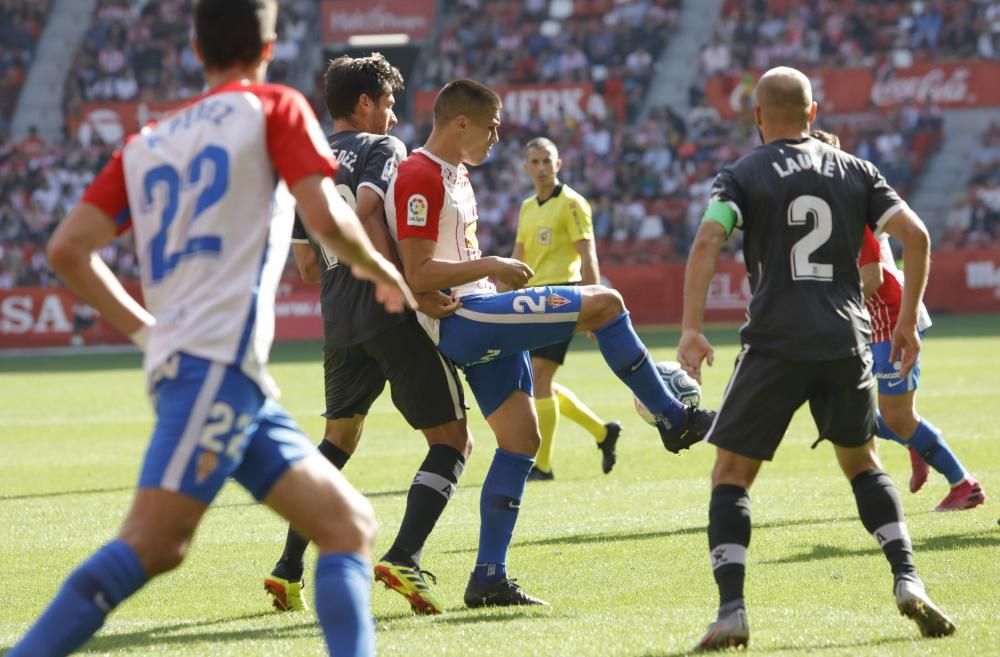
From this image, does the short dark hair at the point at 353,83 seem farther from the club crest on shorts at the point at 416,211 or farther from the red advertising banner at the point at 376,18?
the red advertising banner at the point at 376,18

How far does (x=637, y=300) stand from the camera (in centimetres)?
2936

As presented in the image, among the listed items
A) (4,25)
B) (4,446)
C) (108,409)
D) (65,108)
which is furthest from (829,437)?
(4,25)

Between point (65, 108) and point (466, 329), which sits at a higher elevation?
point (466, 329)

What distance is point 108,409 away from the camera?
1728 centimetres

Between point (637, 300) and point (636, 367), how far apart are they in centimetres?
2327

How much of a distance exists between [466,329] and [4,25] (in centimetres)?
3806

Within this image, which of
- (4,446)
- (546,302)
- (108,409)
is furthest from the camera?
(108,409)

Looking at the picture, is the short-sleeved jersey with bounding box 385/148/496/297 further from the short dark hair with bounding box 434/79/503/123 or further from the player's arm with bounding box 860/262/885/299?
the player's arm with bounding box 860/262/885/299

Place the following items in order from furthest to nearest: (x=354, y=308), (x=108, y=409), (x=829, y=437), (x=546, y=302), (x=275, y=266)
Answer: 1. (x=108, y=409)
2. (x=354, y=308)
3. (x=546, y=302)
4. (x=829, y=437)
5. (x=275, y=266)

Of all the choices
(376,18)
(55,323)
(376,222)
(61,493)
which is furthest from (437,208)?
(376,18)

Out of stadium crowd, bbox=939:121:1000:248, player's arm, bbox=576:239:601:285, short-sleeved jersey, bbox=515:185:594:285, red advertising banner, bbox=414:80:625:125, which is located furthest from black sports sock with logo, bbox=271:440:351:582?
red advertising banner, bbox=414:80:625:125

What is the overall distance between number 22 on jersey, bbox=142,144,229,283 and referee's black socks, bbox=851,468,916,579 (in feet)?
8.91

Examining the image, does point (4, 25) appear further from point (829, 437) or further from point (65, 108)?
point (829, 437)

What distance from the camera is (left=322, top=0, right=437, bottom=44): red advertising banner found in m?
39.4
